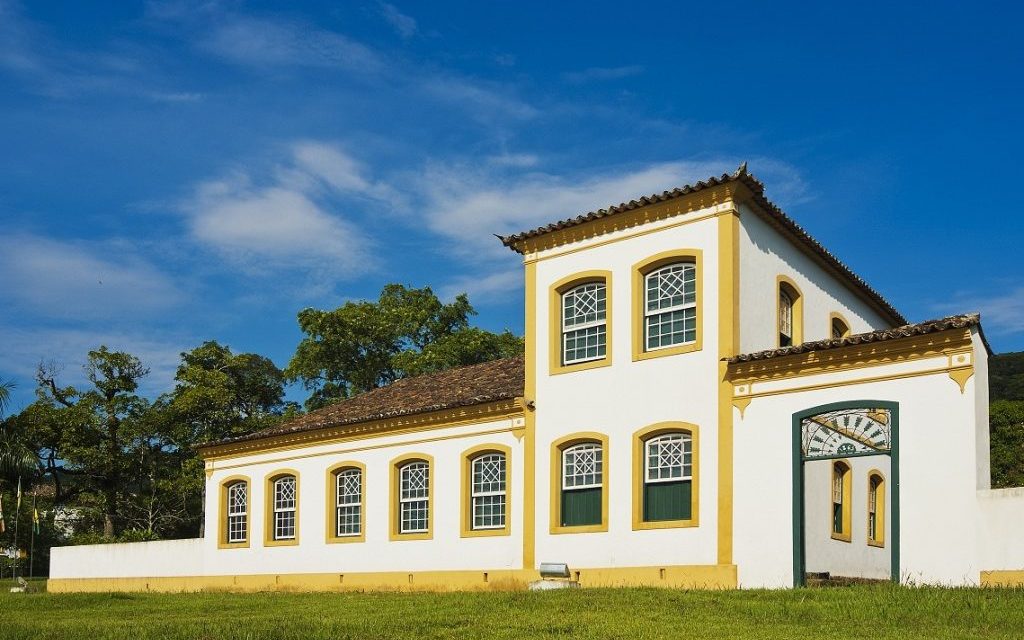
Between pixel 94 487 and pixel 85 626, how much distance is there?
1243 inches

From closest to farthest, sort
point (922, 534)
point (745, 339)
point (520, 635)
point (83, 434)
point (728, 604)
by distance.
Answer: point (520, 635), point (728, 604), point (922, 534), point (745, 339), point (83, 434)

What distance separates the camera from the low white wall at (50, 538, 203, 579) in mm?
31094

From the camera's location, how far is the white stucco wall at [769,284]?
Answer: 69.3 feet

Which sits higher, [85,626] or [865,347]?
[865,347]

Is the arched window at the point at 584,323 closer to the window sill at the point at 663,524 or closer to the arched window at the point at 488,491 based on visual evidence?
the arched window at the point at 488,491

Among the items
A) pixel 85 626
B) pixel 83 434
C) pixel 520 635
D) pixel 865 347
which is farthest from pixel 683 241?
pixel 83 434

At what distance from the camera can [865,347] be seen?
18703 mm

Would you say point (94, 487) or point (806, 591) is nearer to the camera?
point (806, 591)

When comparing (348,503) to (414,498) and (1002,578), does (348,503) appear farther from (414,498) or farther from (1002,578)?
(1002,578)

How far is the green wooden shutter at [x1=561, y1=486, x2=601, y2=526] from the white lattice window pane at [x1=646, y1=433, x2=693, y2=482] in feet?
4.36

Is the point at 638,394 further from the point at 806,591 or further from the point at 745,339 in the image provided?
the point at 806,591

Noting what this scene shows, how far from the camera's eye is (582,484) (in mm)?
22391

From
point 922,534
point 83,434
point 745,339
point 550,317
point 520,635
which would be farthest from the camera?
point 83,434

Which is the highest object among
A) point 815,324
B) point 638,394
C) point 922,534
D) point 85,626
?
point 815,324
